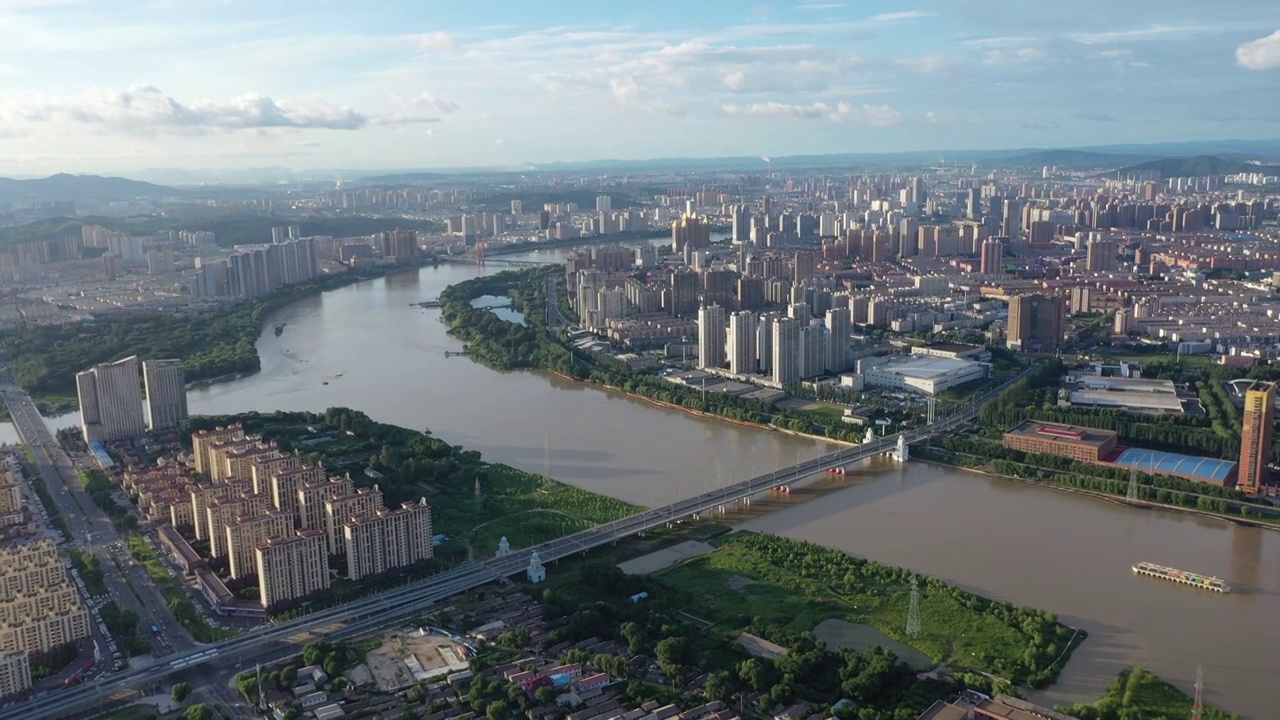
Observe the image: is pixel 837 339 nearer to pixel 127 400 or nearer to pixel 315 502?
pixel 315 502

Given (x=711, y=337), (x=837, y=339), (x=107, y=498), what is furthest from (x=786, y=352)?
(x=107, y=498)

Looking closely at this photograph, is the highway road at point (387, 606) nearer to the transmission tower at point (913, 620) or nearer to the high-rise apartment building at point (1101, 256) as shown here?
the transmission tower at point (913, 620)

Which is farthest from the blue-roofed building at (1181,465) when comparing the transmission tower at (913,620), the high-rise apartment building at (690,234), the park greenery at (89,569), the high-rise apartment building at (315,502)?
the high-rise apartment building at (690,234)

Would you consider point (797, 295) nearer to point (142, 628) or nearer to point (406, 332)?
point (406, 332)

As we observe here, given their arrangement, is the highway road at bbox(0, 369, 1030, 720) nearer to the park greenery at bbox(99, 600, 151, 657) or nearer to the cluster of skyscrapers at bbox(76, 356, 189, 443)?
the park greenery at bbox(99, 600, 151, 657)

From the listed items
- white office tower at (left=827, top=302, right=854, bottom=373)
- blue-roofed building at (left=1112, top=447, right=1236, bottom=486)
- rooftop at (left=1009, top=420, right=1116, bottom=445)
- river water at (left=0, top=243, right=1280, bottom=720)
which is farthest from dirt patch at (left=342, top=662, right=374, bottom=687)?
white office tower at (left=827, top=302, right=854, bottom=373)
